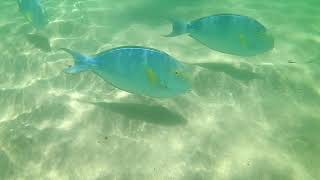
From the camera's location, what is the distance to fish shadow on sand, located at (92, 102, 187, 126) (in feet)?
15.2

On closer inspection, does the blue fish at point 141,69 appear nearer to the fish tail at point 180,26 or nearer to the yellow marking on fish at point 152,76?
the yellow marking on fish at point 152,76

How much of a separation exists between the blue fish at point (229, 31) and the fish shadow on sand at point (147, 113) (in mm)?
1265

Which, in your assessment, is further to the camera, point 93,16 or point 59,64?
point 93,16

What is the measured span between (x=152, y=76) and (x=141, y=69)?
18cm

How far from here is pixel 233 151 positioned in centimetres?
415

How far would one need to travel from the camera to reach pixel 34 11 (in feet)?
20.8

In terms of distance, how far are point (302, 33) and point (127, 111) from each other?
544 centimetres

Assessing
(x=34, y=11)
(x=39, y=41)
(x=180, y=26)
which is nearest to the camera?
(x=180, y=26)

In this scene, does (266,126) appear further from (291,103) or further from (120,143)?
(120,143)

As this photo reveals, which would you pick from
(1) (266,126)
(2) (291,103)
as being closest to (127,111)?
(1) (266,126)

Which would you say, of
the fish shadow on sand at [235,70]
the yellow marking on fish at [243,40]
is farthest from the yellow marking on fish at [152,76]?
the fish shadow on sand at [235,70]

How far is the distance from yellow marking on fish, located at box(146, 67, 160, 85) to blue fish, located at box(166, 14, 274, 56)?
1314mm

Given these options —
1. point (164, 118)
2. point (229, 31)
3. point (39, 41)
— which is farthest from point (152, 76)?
point (39, 41)

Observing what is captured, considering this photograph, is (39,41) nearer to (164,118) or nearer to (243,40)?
(164,118)
